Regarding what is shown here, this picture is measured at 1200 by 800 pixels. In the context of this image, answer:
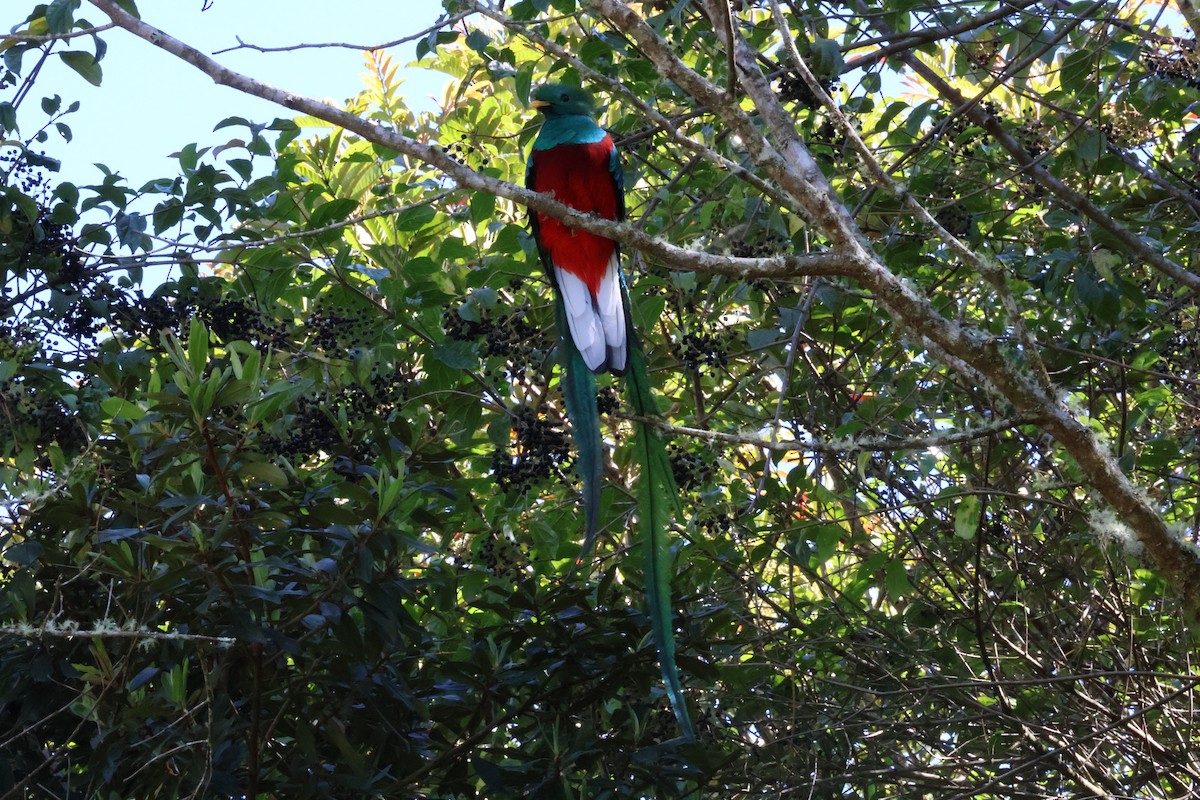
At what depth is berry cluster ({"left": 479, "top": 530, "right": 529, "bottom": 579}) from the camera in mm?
2557

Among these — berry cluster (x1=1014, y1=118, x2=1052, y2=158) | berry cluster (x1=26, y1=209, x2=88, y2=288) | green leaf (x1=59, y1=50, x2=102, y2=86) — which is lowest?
berry cluster (x1=26, y1=209, x2=88, y2=288)

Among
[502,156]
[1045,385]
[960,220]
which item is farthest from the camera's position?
[502,156]

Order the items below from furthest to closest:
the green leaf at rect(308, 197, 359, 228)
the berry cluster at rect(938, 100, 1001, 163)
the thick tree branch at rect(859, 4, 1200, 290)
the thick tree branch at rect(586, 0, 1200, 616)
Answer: the berry cluster at rect(938, 100, 1001, 163) < the green leaf at rect(308, 197, 359, 228) < the thick tree branch at rect(859, 4, 1200, 290) < the thick tree branch at rect(586, 0, 1200, 616)

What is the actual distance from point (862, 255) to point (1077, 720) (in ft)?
4.18

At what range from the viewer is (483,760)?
2217 mm

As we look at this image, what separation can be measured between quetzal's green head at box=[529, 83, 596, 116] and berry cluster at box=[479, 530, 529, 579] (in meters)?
1.26

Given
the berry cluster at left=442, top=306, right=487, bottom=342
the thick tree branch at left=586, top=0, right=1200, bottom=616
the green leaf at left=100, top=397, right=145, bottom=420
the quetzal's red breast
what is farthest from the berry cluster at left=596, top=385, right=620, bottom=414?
the green leaf at left=100, top=397, right=145, bottom=420

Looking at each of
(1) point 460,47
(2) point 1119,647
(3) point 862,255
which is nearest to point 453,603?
(3) point 862,255

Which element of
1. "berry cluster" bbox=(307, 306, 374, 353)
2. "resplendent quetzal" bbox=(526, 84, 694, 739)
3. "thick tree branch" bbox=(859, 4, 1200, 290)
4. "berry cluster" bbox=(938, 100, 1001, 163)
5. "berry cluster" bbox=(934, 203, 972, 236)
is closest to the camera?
"resplendent quetzal" bbox=(526, 84, 694, 739)

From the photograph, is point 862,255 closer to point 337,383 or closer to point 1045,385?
point 1045,385

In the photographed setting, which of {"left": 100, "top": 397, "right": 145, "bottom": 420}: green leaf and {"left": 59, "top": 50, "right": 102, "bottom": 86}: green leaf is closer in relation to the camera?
{"left": 100, "top": 397, "right": 145, "bottom": 420}: green leaf

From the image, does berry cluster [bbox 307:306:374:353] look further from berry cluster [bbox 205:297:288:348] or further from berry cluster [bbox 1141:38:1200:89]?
berry cluster [bbox 1141:38:1200:89]

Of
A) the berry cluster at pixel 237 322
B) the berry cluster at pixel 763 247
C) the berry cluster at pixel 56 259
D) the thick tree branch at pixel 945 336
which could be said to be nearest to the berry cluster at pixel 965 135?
the berry cluster at pixel 763 247

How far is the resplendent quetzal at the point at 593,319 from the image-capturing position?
218 centimetres
